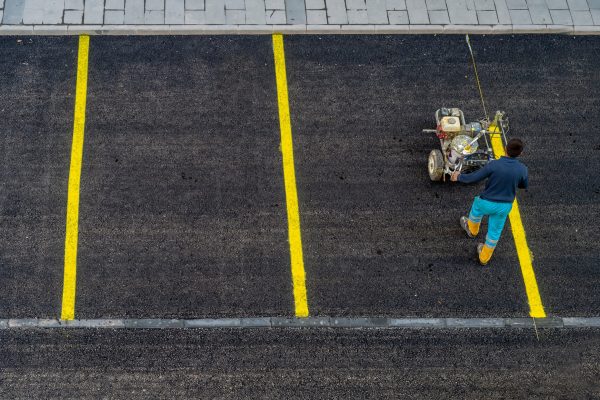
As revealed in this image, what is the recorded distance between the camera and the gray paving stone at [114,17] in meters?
9.91

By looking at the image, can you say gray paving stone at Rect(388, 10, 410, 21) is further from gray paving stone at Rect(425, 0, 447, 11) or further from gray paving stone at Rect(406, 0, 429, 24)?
gray paving stone at Rect(425, 0, 447, 11)

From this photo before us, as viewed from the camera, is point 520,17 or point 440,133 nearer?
point 440,133

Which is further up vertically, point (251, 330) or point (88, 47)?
point (88, 47)

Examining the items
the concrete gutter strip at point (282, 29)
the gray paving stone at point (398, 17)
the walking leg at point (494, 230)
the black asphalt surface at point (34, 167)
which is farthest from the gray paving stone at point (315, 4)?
the walking leg at point (494, 230)

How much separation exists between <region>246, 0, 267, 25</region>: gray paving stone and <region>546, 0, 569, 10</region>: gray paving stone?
13.9 ft

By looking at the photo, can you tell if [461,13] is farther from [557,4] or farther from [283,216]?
[283,216]

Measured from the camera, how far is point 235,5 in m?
10.1

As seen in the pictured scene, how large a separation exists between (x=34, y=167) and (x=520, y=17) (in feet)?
23.3

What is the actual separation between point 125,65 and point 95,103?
73 cm

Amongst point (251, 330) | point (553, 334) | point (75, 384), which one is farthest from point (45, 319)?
point (553, 334)

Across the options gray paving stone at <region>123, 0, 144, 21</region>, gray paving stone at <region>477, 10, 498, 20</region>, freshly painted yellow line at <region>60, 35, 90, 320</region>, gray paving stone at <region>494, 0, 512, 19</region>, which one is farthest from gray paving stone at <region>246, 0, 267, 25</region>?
gray paving stone at <region>494, 0, 512, 19</region>

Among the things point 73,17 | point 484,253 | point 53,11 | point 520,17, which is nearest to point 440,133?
point 484,253

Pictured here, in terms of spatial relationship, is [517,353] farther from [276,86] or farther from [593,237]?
[276,86]

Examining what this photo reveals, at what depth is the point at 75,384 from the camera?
7.59 m
